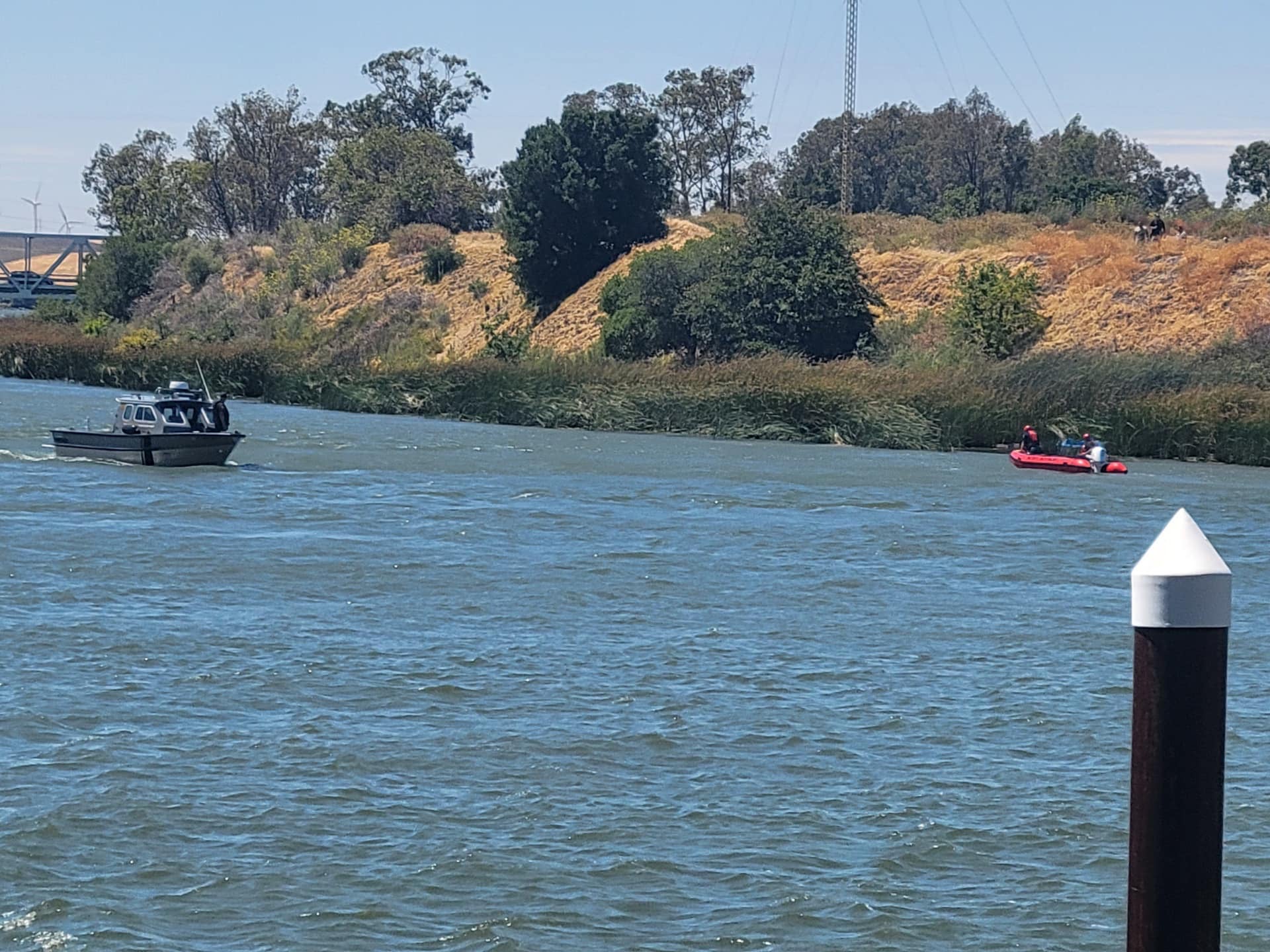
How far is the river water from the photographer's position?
36.0 feet

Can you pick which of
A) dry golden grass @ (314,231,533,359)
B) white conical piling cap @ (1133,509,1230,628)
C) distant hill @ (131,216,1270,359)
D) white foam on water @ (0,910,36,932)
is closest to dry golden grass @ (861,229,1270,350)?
distant hill @ (131,216,1270,359)

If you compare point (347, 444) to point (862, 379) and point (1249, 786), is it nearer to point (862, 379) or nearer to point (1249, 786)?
point (862, 379)

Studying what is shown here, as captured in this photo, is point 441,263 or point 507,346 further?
point 441,263

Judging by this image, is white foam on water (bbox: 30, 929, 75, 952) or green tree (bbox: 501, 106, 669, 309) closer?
white foam on water (bbox: 30, 929, 75, 952)

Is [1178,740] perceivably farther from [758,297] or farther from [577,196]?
[577,196]

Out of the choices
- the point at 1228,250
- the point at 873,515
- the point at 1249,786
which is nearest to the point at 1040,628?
the point at 1249,786

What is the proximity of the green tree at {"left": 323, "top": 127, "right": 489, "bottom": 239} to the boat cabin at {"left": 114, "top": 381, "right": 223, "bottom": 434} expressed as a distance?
53272 mm

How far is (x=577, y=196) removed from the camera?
247 ft

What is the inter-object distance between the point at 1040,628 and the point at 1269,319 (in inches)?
1521

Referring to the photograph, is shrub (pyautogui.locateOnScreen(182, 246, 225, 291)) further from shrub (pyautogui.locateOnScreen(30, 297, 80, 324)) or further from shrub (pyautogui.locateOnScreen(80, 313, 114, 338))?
shrub (pyautogui.locateOnScreen(30, 297, 80, 324))

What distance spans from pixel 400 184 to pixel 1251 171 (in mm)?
42674

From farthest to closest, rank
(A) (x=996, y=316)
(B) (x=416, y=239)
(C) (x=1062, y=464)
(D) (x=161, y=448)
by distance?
(B) (x=416, y=239) < (A) (x=996, y=316) < (C) (x=1062, y=464) < (D) (x=161, y=448)

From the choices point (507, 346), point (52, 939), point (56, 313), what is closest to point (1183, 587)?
point (52, 939)

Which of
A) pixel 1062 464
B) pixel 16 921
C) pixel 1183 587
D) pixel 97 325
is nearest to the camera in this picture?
pixel 1183 587
